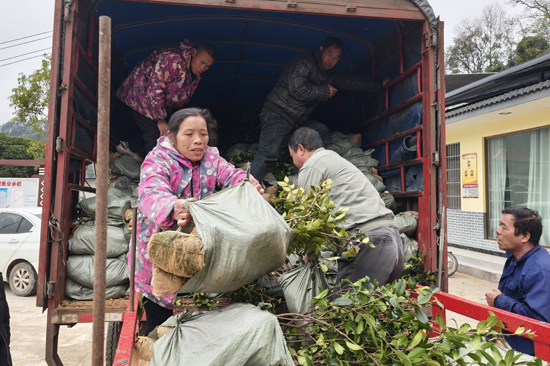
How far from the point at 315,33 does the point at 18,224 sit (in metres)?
6.44

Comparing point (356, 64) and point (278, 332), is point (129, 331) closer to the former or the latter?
point (278, 332)

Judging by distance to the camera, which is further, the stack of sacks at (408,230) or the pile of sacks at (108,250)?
the stack of sacks at (408,230)

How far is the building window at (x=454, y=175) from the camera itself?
10.5m

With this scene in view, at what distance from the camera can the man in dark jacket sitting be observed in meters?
4.50

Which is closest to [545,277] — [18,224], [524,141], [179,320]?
[179,320]

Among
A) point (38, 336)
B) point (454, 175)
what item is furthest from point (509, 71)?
point (38, 336)

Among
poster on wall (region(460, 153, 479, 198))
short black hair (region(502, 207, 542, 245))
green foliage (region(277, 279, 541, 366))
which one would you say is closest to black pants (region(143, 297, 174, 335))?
green foliage (region(277, 279, 541, 366))

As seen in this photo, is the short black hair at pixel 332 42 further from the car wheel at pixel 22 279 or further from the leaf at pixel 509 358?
the car wheel at pixel 22 279

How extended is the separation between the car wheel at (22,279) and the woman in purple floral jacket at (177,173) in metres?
6.22

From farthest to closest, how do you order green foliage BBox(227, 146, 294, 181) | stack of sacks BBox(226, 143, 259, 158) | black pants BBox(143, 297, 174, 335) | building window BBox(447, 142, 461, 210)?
1. building window BBox(447, 142, 461, 210)
2. stack of sacks BBox(226, 143, 259, 158)
3. green foliage BBox(227, 146, 294, 181)
4. black pants BBox(143, 297, 174, 335)

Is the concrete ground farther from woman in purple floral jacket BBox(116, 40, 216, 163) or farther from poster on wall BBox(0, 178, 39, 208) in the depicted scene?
poster on wall BBox(0, 178, 39, 208)

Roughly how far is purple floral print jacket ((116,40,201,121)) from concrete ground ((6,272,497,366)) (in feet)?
8.19

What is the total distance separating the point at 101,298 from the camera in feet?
4.37

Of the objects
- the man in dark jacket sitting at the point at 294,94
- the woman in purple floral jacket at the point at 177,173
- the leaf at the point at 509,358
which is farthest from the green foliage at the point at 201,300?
the man in dark jacket sitting at the point at 294,94
